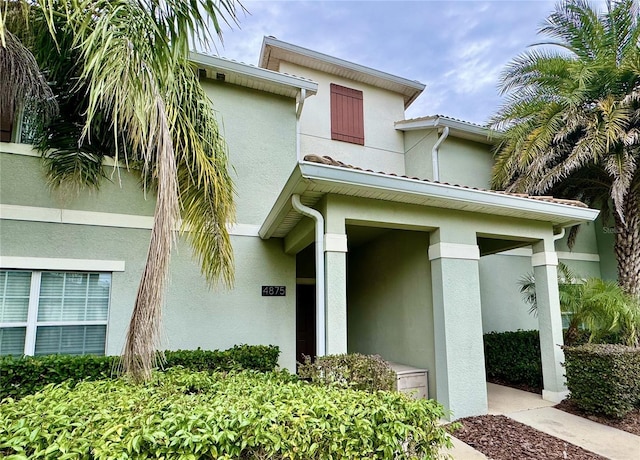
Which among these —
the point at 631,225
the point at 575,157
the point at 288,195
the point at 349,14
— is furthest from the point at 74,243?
the point at 631,225

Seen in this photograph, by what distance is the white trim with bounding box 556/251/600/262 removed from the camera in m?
11.8

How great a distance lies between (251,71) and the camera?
8.35 metres

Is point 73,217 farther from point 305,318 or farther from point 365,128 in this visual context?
point 365,128

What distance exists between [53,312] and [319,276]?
4753 mm

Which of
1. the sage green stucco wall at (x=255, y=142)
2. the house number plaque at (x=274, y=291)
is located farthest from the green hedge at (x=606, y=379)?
the sage green stucco wall at (x=255, y=142)

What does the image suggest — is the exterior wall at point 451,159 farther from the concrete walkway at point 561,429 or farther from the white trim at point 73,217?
the white trim at point 73,217

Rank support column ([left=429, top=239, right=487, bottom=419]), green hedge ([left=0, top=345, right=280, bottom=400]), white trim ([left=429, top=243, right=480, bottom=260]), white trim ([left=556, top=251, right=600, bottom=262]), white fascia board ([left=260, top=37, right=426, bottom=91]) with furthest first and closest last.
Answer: white trim ([left=556, top=251, right=600, bottom=262]), white fascia board ([left=260, top=37, right=426, bottom=91]), white trim ([left=429, top=243, right=480, bottom=260]), support column ([left=429, top=239, right=487, bottom=419]), green hedge ([left=0, top=345, right=280, bottom=400])

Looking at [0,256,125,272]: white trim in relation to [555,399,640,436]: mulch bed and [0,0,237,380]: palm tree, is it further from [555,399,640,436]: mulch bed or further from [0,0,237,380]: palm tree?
[555,399,640,436]: mulch bed

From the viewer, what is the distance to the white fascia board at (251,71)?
799cm

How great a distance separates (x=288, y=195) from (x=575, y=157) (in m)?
7.32

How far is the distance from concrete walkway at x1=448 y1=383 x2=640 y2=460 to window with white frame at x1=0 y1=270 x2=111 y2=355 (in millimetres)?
6229

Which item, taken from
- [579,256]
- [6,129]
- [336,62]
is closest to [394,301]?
[336,62]

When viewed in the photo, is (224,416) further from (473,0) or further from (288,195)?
(473,0)

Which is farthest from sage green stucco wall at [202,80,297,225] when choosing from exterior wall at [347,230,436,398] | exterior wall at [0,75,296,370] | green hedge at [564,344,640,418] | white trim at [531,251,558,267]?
green hedge at [564,344,640,418]
